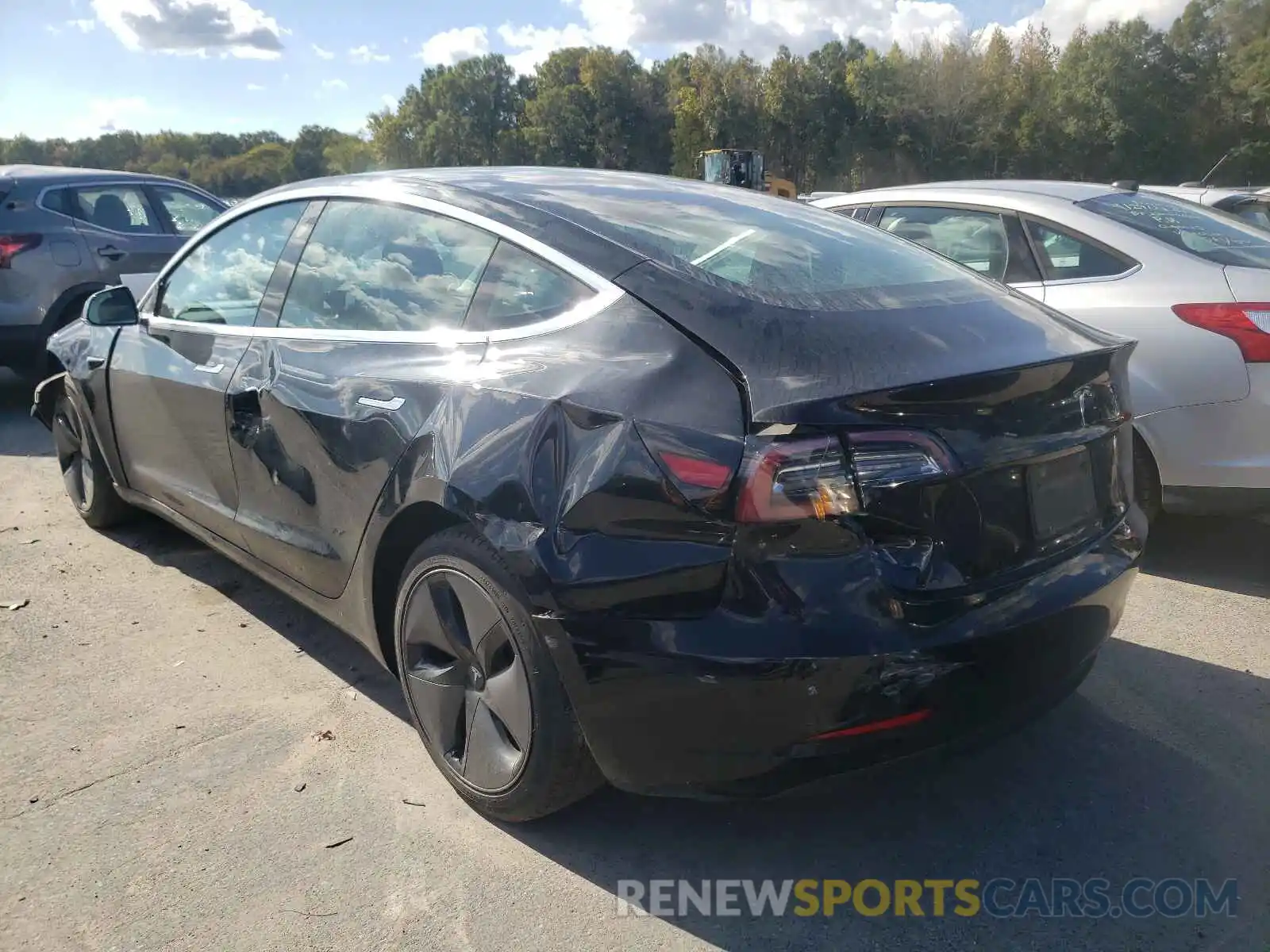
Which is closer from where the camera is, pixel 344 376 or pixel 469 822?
pixel 469 822

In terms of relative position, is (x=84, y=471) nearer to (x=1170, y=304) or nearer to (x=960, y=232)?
(x=960, y=232)

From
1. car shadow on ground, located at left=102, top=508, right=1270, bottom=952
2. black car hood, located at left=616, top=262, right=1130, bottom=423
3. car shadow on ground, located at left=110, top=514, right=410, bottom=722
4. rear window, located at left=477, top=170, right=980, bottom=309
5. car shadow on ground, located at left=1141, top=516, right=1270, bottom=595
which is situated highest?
rear window, located at left=477, top=170, right=980, bottom=309

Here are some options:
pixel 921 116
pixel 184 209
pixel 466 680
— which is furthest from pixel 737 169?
pixel 921 116

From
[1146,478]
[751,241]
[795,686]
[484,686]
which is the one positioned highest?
[751,241]

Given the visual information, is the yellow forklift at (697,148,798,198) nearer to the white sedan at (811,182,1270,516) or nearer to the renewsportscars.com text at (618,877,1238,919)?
the white sedan at (811,182,1270,516)

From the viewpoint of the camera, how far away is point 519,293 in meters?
2.66

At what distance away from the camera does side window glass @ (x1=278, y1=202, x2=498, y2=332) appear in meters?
2.85

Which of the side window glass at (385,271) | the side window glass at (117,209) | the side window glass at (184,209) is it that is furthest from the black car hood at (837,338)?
the side window glass at (184,209)

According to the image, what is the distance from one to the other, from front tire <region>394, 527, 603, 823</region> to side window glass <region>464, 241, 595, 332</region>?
22.1 inches

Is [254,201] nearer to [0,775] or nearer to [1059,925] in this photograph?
[0,775]

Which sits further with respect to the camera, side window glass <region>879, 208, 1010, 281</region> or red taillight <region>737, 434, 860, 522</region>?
side window glass <region>879, 208, 1010, 281</region>

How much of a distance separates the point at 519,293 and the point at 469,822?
1.40 meters

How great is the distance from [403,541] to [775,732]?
3.97 ft

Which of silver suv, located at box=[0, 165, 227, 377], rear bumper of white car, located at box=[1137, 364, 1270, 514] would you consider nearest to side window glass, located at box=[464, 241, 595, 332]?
rear bumper of white car, located at box=[1137, 364, 1270, 514]
